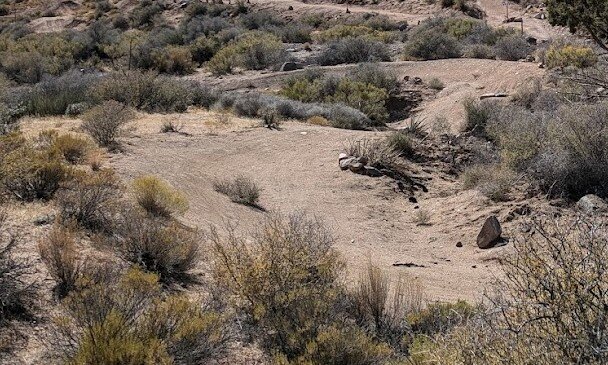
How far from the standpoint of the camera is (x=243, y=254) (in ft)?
20.9

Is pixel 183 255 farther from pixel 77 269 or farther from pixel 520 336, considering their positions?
pixel 520 336

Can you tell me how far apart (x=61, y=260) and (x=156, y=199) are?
3201 millimetres

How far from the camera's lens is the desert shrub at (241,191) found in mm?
11953

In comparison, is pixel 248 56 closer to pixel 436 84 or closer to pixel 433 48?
pixel 433 48

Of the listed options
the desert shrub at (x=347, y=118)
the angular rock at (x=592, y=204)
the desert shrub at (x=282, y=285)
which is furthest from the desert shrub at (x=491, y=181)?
the desert shrub at (x=347, y=118)

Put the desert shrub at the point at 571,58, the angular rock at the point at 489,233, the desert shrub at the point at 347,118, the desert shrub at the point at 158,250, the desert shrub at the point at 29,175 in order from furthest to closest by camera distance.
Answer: the desert shrub at the point at 571,58 < the desert shrub at the point at 347,118 < the angular rock at the point at 489,233 < the desert shrub at the point at 29,175 < the desert shrub at the point at 158,250

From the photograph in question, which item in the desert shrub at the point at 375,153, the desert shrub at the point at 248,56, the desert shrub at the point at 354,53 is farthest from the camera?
the desert shrub at the point at 248,56

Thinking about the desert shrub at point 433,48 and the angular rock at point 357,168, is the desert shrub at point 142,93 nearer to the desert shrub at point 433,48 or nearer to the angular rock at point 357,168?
the angular rock at point 357,168

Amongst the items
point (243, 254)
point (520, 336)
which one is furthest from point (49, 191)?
point (520, 336)

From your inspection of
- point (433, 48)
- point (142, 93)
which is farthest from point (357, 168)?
point (433, 48)

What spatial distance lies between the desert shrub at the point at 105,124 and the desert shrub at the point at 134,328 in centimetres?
846

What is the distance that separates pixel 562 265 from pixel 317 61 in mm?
28864

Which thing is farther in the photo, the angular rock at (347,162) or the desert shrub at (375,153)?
the desert shrub at (375,153)

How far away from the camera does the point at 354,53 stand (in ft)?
104
